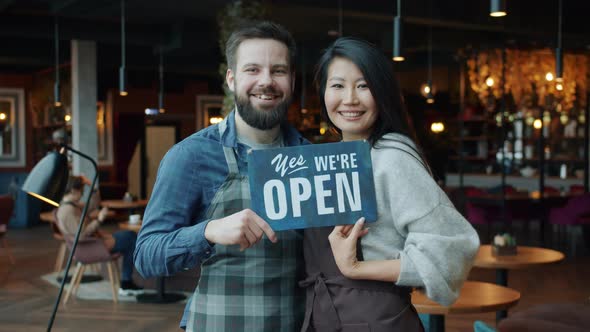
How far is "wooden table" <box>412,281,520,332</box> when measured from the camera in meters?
3.41

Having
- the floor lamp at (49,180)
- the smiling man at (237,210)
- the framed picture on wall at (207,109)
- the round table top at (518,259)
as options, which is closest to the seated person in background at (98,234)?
the round table top at (518,259)

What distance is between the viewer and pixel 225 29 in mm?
7348

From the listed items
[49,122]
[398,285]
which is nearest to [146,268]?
[398,285]

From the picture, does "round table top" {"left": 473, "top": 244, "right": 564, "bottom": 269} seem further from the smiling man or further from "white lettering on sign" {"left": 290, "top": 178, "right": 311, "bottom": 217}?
"white lettering on sign" {"left": 290, "top": 178, "right": 311, "bottom": 217}

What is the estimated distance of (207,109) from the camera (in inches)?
715

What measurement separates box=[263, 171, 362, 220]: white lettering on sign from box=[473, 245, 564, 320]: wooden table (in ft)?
11.6

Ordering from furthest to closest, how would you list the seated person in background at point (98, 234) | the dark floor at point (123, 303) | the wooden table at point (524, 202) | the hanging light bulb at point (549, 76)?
1. the hanging light bulb at point (549, 76)
2. the wooden table at point (524, 202)
3. the seated person in background at point (98, 234)
4. the dark floor at point (123, 303)

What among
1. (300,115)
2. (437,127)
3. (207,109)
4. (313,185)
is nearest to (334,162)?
(313,185)

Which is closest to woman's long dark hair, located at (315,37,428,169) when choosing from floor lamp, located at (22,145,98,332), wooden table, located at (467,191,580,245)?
floor lamp, located at (22,145,98,332)

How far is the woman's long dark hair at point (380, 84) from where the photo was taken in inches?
67.5

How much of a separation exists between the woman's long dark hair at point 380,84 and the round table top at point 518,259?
3401 mm

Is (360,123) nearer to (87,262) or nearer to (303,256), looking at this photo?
(303,256)

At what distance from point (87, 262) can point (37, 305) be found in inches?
25.4

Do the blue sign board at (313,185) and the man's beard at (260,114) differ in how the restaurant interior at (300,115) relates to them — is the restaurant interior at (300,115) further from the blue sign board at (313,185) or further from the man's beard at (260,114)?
the blue sign board at (313,185)
